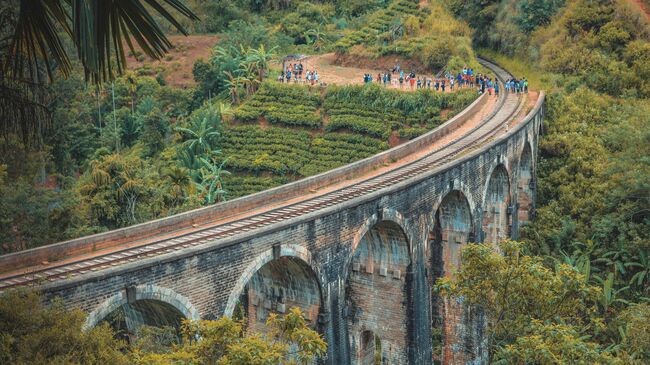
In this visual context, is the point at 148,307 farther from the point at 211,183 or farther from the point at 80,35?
the point at 211,183

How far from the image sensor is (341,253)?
2112 cm

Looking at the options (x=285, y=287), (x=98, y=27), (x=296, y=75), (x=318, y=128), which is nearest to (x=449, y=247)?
(x=285, y=287)

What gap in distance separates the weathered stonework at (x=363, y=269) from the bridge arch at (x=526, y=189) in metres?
1.24

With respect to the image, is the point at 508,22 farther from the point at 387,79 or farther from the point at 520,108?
the point at 520,108

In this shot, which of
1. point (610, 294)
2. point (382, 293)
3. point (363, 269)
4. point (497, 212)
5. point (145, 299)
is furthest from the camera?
point (497, 212)

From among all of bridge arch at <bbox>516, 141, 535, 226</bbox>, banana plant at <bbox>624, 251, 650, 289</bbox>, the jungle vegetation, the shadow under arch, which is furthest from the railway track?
banana plant at <bbox>624, 251, 650, 289</bbox>

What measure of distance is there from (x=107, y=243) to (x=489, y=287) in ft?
30.6

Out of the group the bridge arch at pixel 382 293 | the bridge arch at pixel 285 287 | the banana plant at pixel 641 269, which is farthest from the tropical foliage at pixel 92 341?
the banana plant at pixel 641 269

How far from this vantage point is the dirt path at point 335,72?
53450 millimetres

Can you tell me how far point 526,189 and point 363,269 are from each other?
15905 mm

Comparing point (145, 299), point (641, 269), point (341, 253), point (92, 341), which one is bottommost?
point (641, 269)

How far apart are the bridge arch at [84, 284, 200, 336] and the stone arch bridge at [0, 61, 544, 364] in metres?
0.03

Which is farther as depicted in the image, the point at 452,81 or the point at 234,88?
the point at 234,88

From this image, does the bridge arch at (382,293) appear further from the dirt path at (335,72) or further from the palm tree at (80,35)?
the dirt path at (335,72)
